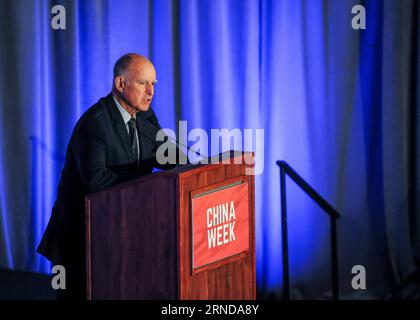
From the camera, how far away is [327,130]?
187 inches

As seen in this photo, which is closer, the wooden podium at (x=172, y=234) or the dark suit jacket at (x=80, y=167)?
the wooden podium at (x=172, y=234)

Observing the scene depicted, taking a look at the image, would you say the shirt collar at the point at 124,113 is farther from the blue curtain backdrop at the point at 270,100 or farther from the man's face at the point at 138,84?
the blue curtain backdrop at the point at 270,100

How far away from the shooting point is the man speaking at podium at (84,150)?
10.9 feet

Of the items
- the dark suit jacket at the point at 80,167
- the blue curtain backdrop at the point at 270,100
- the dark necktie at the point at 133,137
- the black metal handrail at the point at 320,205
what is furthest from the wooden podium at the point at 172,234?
the blue curtain backdrop at the point at 270,100

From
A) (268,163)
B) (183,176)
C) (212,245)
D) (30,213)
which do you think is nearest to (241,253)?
(212,245)

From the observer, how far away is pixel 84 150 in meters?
3.28

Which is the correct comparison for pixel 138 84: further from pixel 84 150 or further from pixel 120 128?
pixel 84 150

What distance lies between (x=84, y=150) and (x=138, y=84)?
36cm

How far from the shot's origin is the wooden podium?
285cm

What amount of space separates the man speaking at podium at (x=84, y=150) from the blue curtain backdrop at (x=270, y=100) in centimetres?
118

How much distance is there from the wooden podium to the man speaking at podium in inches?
13.4

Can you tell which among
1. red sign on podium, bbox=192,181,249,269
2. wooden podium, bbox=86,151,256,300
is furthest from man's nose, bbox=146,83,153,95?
red sign on podium, bbox=192,181,249,269

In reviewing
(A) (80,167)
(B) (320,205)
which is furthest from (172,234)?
(B) (320,205)
